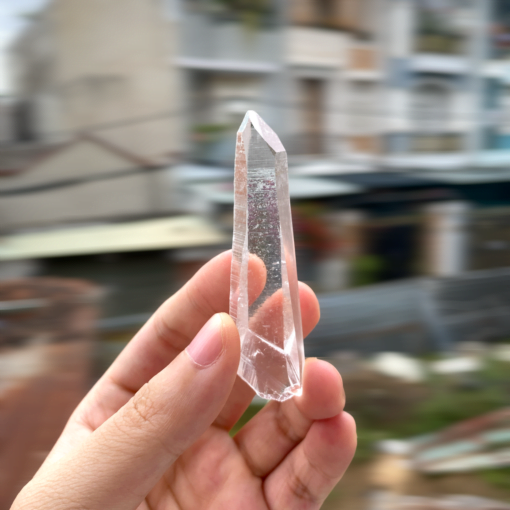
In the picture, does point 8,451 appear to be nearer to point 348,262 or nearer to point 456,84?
point 348,262

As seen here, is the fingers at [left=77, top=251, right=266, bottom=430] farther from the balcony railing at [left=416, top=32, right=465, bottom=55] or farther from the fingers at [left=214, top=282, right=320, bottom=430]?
the balcony railing at [left=416, top=32, right=465, bottom=55]

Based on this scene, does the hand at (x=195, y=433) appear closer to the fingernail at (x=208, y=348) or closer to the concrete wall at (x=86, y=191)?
the fingernail at (x=208, y=348)

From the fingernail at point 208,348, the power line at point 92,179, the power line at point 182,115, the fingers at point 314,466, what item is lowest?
the fingers at point 314,466

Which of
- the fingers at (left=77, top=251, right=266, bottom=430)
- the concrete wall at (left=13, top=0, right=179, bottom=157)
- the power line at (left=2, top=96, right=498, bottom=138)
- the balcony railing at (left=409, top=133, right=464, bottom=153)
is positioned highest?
the concrete wall at (left=13, top=0, right=179, bottom=157)

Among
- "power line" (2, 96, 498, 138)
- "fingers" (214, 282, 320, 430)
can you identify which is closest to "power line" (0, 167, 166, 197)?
"power line" (2, 96, 498, 138)

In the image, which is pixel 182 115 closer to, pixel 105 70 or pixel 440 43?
pixel 105 70

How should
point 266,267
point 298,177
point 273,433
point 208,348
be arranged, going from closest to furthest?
point 208,348 → point 266,267 → point 273,433 → point 298,177

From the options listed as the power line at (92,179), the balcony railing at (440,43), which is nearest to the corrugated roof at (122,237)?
the power line at (92,179)

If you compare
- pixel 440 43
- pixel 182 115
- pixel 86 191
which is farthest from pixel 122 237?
pixel 440 43
